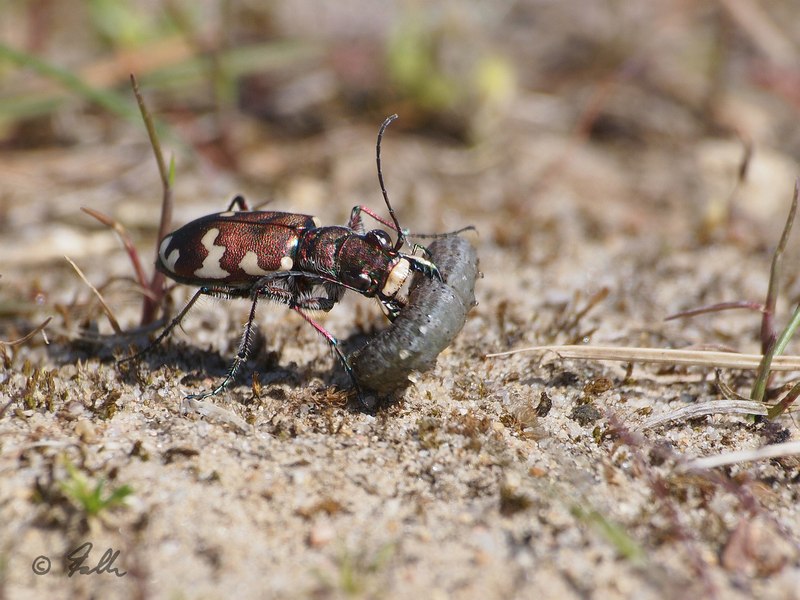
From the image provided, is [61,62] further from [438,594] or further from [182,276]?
[438,594]

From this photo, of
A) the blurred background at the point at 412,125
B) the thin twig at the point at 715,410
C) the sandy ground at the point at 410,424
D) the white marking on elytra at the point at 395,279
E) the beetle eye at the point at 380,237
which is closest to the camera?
the sandy ground at the point at 410,424

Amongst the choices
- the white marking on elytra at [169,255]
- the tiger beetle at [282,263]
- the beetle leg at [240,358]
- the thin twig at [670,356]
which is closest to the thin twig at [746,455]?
the thin twig at [670,356]

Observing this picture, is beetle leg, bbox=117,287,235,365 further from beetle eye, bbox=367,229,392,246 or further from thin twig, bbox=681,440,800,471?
thin twig, bbox=681,440,800,471

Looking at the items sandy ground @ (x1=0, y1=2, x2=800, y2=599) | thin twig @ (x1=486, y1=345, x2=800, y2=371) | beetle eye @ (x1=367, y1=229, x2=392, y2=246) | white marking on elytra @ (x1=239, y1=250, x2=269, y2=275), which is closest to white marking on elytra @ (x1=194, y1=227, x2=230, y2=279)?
white marking on elytra @ (x1=239, y1=250, x2=269, y2=275)

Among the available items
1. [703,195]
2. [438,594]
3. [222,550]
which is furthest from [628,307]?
[222,550]

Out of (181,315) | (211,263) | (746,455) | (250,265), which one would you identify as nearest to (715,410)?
(746,455)

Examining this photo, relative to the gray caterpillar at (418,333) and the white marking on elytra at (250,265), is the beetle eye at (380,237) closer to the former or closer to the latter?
the gray caterpillar at (418,333)
